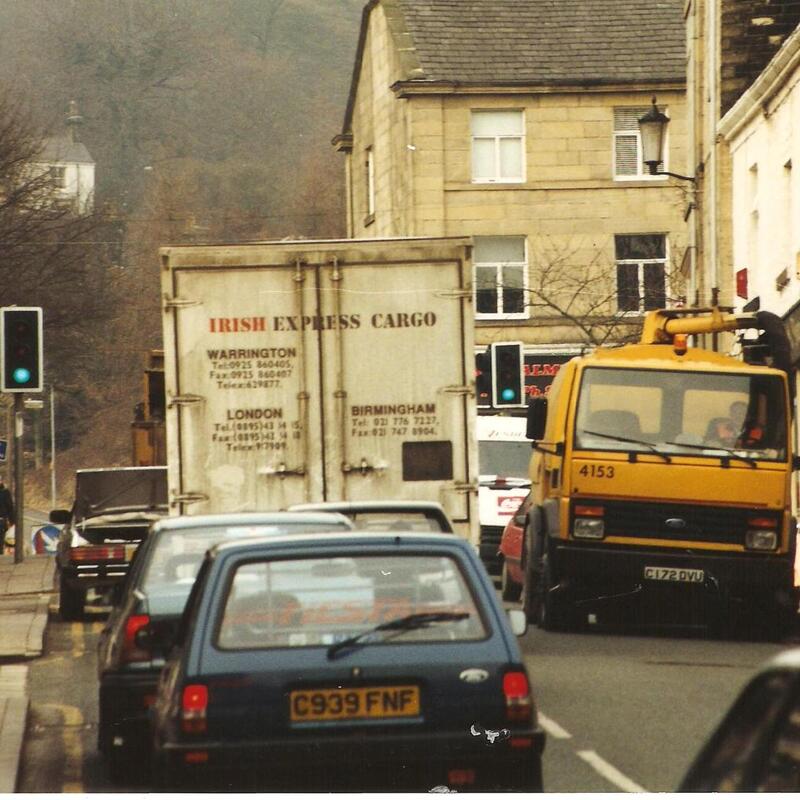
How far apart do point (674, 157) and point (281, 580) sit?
41.9 meters

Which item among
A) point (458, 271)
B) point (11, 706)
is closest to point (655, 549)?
point (458, 271)

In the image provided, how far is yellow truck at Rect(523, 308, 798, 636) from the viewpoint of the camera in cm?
1702

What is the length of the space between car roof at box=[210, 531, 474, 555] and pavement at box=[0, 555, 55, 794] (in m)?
2.53

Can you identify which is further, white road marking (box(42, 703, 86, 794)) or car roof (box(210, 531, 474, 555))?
white road marking (box(42, 703, 86, 794))

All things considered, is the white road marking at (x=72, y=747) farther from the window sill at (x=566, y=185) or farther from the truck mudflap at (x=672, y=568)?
the window sill at (x=566, y=185)

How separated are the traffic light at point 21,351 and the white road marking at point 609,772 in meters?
14.3

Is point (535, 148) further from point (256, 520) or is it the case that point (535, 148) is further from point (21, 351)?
point (256, 520)

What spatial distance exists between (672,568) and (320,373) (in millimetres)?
3531

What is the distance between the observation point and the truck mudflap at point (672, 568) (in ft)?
55.9

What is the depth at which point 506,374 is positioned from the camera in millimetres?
26500

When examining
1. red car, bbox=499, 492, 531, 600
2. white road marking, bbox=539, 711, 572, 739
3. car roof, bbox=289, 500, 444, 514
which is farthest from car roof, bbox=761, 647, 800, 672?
red car, bbox=499, 492, 531, 600

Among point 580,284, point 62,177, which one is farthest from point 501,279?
point 62,177

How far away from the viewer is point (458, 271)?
52.4ft

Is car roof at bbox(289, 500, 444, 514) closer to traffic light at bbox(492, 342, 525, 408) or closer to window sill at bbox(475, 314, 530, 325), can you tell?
traffic light at bbox(492, 342, 525, 408)
